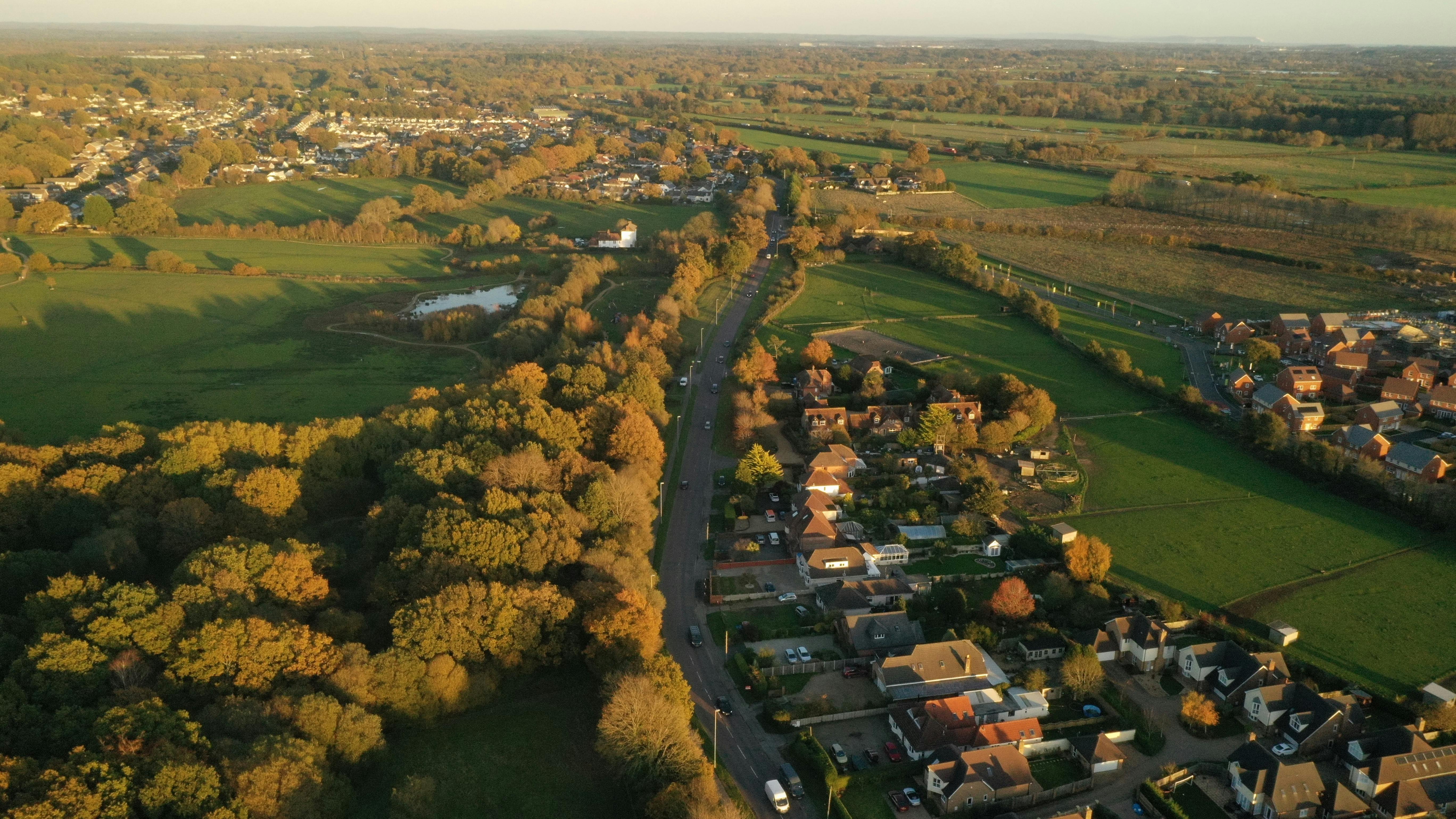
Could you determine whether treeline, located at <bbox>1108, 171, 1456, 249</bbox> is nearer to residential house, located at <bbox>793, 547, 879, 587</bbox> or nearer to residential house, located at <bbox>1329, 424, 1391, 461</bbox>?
residential house, located at <bbox>1329, 424, 1391, 461</bbox>

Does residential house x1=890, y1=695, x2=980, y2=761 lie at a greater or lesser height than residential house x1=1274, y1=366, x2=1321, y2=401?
lesser

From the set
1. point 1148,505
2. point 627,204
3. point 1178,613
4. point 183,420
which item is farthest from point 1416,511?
point 627,204

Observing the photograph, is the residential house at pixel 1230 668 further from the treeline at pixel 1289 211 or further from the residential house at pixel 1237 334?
the treeline at pixel 1289 211

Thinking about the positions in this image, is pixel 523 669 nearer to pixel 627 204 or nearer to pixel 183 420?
pixel 183 420

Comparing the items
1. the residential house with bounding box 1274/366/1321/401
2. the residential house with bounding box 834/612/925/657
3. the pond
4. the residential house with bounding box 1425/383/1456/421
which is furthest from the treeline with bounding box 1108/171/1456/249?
the residential house with bounding box 834/612/925/657

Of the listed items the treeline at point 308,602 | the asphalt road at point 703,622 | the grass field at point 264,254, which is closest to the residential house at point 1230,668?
the asphalt road at point 703,622
